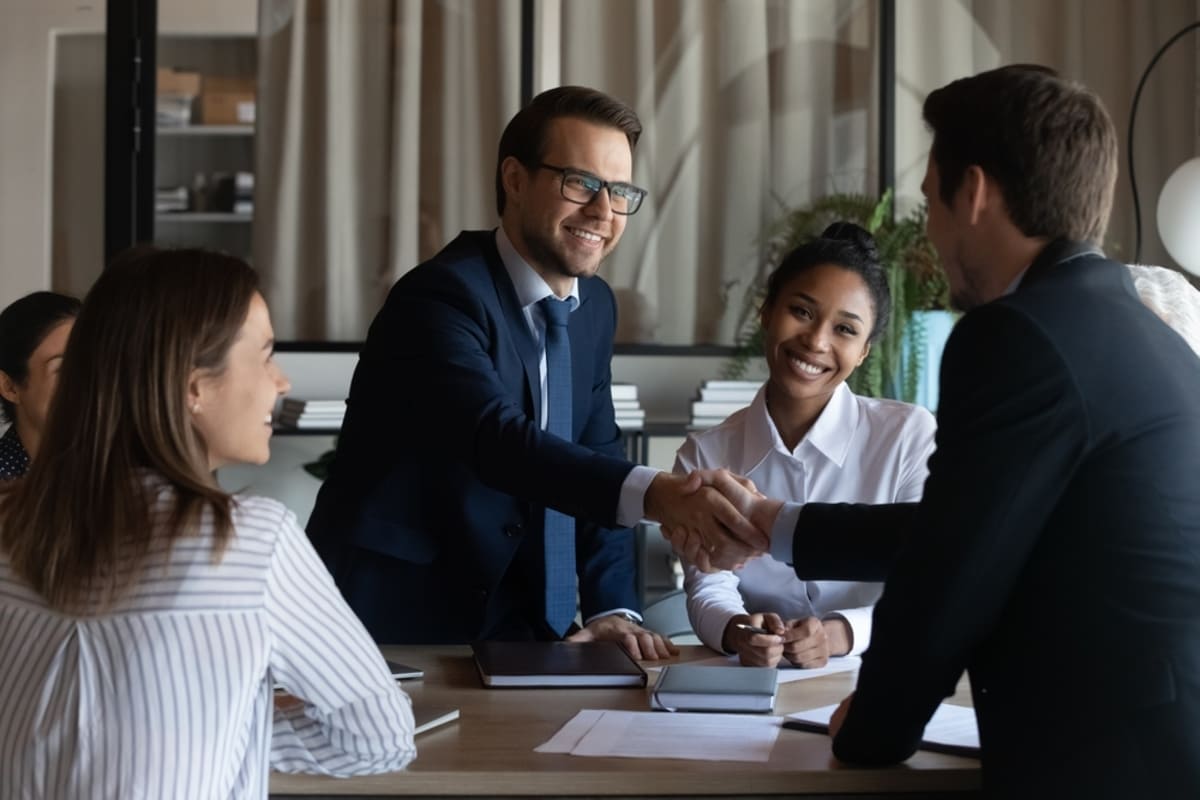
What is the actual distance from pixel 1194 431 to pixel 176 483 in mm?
1001

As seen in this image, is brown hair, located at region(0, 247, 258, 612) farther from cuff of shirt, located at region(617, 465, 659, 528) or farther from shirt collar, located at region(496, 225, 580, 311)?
shirt collar, located at region(496, 225, 580, 311)

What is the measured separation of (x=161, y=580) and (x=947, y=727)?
97cm

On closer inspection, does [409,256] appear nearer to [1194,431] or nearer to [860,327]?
[860,327]

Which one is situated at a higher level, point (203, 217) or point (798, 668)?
point (203, 217)

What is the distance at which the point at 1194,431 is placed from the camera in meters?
1.49

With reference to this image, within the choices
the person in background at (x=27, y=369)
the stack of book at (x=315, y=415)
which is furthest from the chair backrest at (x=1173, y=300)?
the stack of book at (x=315, y=415)

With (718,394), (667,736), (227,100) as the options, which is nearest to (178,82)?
(227,100)

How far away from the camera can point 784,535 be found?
7.29 feet

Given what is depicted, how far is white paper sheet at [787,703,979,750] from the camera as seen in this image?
1.76 m

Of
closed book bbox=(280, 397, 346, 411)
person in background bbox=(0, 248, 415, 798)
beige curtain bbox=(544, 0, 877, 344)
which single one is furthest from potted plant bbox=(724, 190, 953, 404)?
person in background bbox=(0, 248, 415, 798)

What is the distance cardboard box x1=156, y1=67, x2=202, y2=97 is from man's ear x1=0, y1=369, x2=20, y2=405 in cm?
265

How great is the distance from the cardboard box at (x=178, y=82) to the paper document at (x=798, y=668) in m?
3.59

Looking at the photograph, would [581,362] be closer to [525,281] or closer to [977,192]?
[525,281]

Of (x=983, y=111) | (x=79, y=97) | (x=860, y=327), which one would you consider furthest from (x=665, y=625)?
(x=79, y=97)
